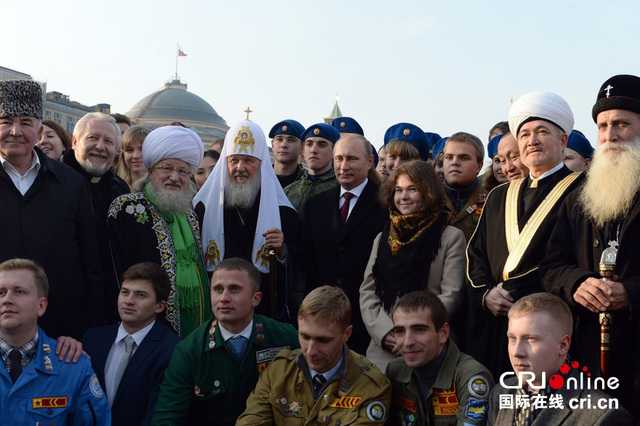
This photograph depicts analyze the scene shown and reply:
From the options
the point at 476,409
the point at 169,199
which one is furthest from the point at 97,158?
the point at 476,409

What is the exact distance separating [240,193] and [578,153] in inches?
131

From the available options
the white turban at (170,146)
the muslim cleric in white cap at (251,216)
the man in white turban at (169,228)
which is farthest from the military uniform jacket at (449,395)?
the white turban at (170,146)

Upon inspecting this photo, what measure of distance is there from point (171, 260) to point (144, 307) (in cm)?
52

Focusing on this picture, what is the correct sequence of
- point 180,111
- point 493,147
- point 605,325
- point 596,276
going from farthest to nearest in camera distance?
1. point 180,111
2. point 493,147
3. point 596,276
4. point 605,325

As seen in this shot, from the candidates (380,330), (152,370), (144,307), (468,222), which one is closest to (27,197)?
(144,307)

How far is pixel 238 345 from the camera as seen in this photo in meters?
4.86

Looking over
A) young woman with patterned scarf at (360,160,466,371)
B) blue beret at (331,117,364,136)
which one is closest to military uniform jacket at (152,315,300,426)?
young woman with patterned scarf at (360,160,466,371)

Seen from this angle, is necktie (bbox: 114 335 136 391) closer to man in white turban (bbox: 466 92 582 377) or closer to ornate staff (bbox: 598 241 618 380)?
man in white turban (bbox: 466 92 582 377)

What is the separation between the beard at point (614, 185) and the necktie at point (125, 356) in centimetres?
313

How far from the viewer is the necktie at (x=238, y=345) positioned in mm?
4840

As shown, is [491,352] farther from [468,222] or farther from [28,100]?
[28,100]

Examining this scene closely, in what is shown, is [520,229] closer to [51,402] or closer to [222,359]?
[222,359]

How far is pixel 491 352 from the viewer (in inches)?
184

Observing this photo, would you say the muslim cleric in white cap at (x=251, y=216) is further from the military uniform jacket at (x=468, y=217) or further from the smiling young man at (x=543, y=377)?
the smiling young man at (x=543, y=377)
